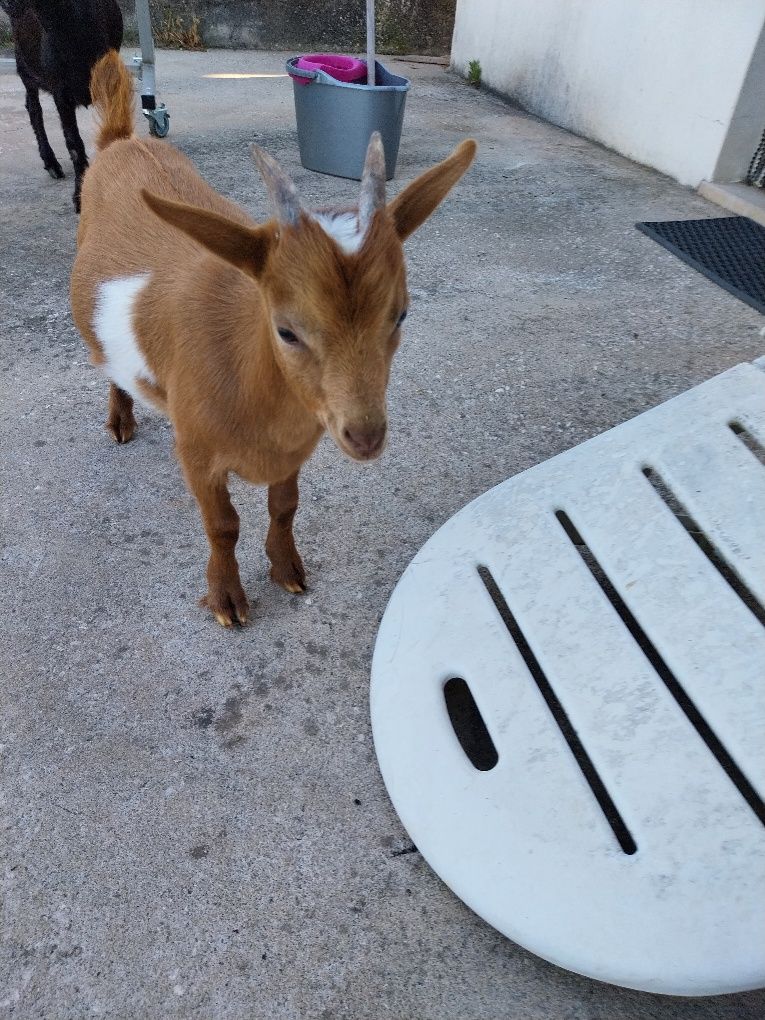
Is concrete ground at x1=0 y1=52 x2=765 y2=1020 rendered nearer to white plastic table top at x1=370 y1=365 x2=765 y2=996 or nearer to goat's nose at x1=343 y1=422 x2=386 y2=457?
white plastic table top at x1=370 y1=365 x2=765 y2=996

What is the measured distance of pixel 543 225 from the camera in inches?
164

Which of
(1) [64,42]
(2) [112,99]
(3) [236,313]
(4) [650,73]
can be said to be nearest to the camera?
Answer: (3) [236,313]

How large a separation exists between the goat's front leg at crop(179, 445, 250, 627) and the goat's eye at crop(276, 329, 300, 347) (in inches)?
19.9

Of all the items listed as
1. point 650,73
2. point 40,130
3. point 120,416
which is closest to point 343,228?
point 120,416

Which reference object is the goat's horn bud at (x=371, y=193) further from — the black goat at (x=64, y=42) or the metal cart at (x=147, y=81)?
the metal cart at (x=147, y=81)

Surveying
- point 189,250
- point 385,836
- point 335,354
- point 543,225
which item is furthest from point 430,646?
point 543,225

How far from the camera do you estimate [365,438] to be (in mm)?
1299

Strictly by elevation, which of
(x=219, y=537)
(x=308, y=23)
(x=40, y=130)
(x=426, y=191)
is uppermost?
(x=426, y=191)

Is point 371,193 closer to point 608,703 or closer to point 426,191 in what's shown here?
point 426,191

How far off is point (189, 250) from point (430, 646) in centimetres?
125

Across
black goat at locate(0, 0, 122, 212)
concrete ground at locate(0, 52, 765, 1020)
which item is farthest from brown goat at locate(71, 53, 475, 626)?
black goat at locate(0, 0, 122, 212)

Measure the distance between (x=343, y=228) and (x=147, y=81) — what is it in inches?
172

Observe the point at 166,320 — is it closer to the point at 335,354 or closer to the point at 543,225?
the point at 335,354

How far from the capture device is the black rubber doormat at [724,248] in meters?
3.51
